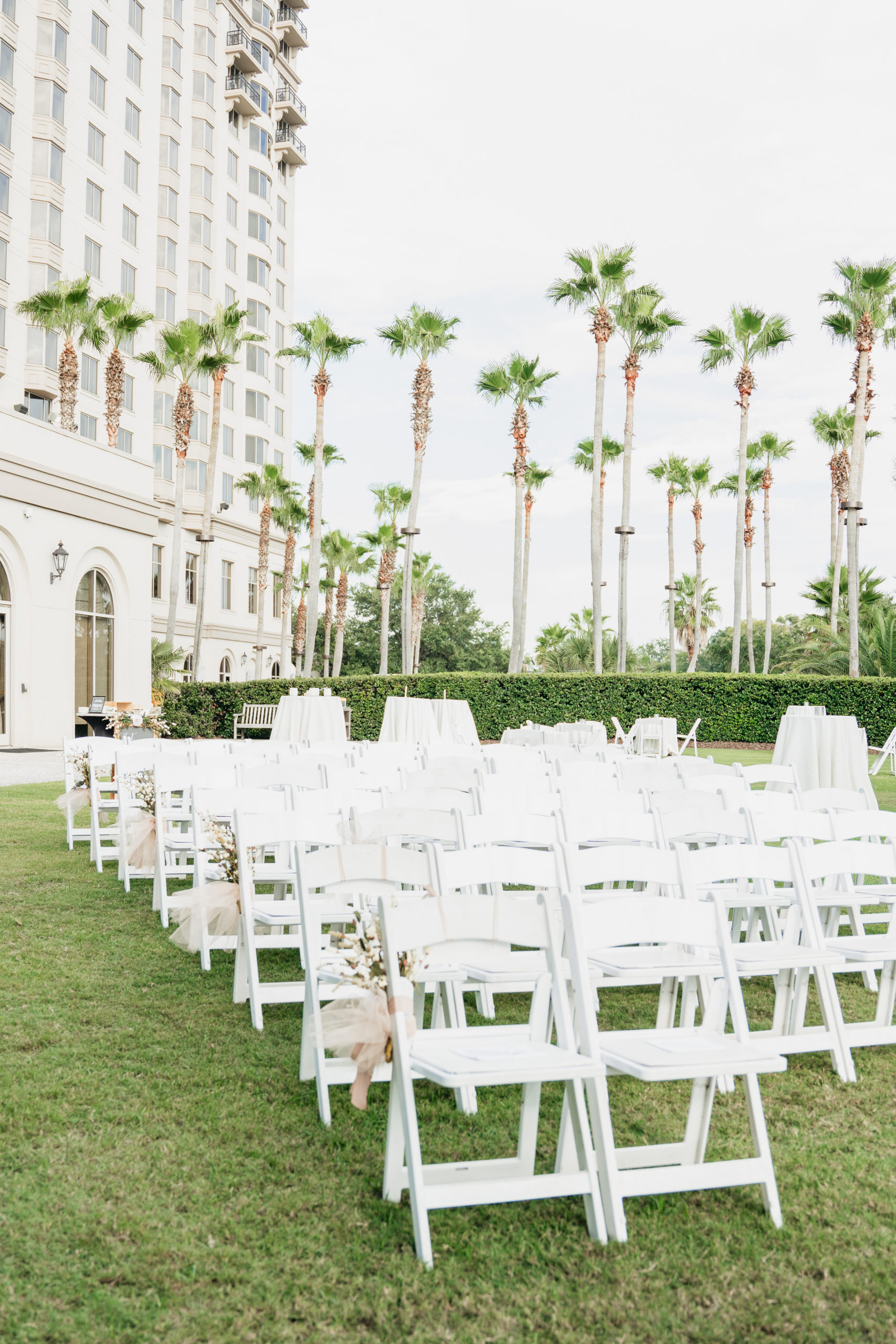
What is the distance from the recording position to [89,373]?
3434 centimetres

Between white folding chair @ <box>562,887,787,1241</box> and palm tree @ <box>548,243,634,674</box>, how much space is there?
1079 inches

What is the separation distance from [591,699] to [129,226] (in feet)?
71.2

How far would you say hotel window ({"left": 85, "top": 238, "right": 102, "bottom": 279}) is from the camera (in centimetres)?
3312

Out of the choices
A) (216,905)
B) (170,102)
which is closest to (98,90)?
(170,102)

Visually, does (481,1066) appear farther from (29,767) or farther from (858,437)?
(858,437)

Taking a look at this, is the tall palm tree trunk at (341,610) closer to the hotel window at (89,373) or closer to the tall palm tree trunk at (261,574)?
the tall palm tree trunk at (261,574)

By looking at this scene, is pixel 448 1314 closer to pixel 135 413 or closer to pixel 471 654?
pixel 135 413

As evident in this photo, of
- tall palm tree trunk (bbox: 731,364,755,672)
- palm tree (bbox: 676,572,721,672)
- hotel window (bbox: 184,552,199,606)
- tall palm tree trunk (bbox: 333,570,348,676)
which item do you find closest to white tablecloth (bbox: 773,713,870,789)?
tall palm tree trunk (bbox: 731,364,755,672)

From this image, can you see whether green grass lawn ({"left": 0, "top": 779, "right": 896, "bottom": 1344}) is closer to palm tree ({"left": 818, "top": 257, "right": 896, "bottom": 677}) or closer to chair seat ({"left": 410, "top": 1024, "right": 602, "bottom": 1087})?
chair seat ({"left": 410, "top": 1024, "right": 602, "bottom": 1087})

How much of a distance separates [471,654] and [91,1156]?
Result: 58234 millimetres

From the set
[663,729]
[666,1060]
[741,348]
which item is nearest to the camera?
[666,1060]

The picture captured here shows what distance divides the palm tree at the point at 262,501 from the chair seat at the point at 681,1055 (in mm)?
39802

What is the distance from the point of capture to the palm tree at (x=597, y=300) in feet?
101

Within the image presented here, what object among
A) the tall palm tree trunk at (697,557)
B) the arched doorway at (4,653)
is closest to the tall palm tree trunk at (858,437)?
the tall palm tree trunk at (697,557)
